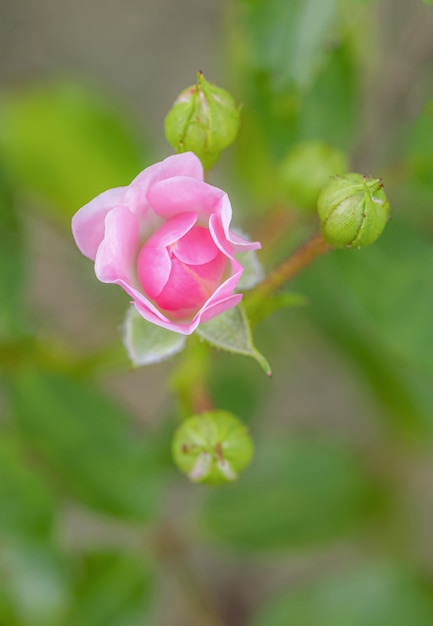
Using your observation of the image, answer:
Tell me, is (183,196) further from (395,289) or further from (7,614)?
(7,614)

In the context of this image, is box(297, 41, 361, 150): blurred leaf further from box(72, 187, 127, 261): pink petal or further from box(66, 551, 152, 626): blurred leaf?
box(66, 551, 152, 626): blurred leaf

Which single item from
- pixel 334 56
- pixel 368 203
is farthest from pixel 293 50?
pixel 368 203

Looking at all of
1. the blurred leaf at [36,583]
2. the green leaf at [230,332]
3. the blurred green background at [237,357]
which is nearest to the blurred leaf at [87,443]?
the blurred green background at [237,357]

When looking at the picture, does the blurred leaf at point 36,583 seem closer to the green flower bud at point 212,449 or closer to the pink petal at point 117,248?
the green flower bud at point 212,449

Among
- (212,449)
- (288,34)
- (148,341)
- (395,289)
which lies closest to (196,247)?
(148,341)

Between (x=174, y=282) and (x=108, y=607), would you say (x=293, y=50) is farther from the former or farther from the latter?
(x=108, y=607)

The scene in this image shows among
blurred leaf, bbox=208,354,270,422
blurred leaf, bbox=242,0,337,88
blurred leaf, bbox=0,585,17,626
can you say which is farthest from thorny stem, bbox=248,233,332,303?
blurred leaf, bbox=0,585,17,626
